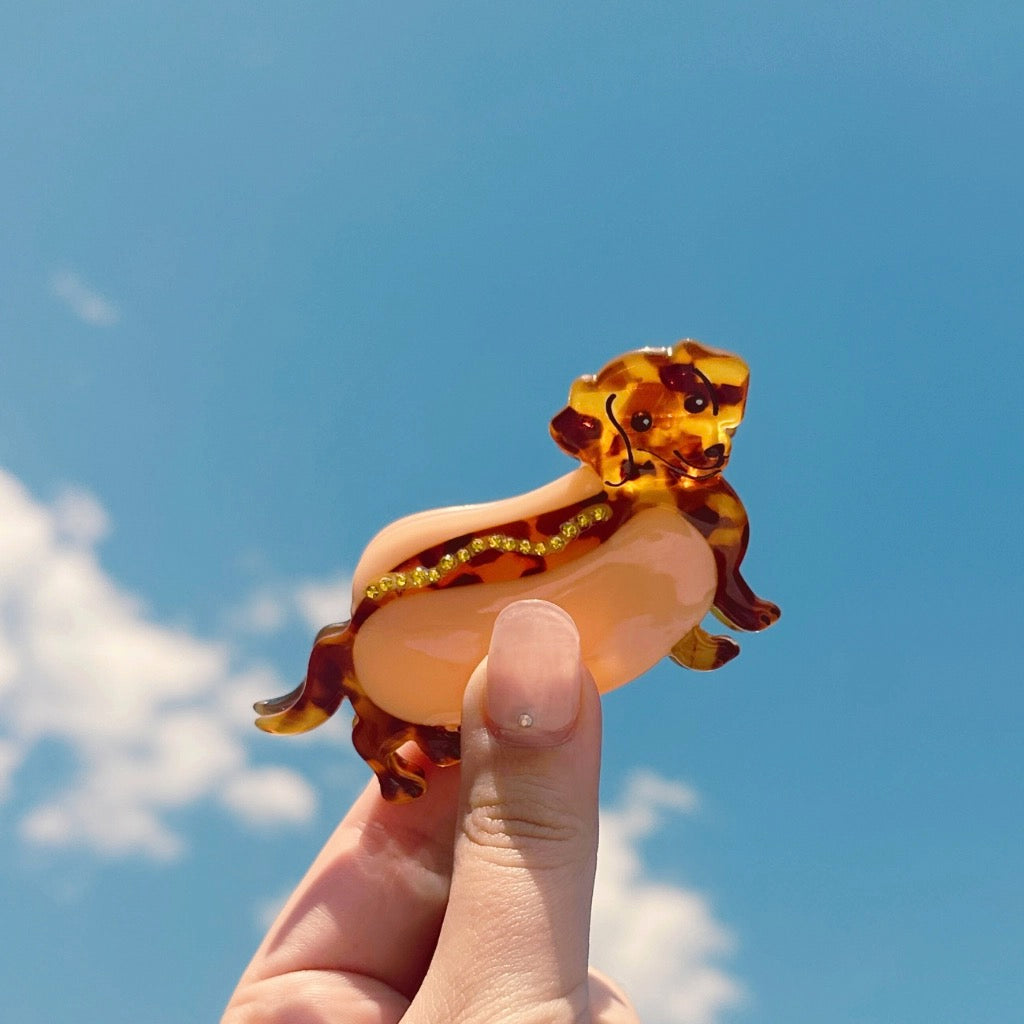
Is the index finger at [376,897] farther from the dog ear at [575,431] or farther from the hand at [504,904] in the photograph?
the dog ear at [575,431]

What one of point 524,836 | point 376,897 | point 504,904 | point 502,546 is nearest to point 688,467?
point 502,546

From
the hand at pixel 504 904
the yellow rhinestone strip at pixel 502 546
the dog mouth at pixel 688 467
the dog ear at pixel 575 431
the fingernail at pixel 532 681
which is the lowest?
the hand at pixel 504 904

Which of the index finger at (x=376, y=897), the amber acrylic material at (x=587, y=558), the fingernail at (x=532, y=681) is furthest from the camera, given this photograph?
the index finger at (x=376, y=897)

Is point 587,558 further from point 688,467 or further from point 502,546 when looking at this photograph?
point 688,467

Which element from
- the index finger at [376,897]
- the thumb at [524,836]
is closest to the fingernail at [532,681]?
the thumb at [524,836]

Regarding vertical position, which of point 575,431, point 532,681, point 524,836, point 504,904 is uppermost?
point 575,431

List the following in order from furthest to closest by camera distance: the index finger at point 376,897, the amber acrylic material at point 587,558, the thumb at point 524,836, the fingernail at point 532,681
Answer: the index finger at point 376,897, the amber acrylic material at point 587,558, the fingernail at point 532,681, the thumb at point 524,836

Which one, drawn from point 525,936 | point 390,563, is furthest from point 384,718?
point 525,936
